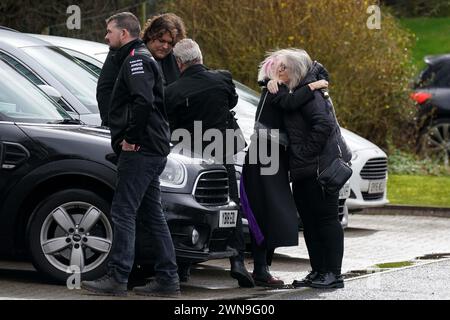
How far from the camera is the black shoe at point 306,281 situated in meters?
10.0

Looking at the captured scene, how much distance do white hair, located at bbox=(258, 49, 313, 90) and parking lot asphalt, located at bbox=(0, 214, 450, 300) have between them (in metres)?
1.58

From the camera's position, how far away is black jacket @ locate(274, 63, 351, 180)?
987 centimetres

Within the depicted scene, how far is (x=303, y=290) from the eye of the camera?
32.3 ft

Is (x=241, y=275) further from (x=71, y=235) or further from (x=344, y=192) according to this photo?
A: (x=344, y=192)

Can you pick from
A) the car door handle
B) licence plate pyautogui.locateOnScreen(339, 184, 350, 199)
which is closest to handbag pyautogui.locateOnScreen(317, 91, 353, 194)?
licence plate pyautogui.locateOnScreen(339, 184, 350, 199)

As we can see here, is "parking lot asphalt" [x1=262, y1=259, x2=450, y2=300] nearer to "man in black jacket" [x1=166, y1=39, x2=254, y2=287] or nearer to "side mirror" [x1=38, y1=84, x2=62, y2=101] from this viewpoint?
"man in black jacket" [x1=166, y1=39, x2=254, y2=287]

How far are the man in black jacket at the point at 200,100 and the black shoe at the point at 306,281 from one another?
0.33m

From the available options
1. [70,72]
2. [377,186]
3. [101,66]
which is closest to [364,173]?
[377,186]

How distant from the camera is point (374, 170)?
565 inches

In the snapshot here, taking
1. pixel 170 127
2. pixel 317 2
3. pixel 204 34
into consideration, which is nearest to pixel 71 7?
pixel 204 34

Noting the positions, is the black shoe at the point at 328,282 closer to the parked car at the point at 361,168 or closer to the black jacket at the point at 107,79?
the black jacket at the point at 107,79

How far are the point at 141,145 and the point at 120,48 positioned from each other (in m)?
0.76

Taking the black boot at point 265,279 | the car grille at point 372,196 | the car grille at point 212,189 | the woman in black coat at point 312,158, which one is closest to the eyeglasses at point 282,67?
the woman in black coat at point 312,158
